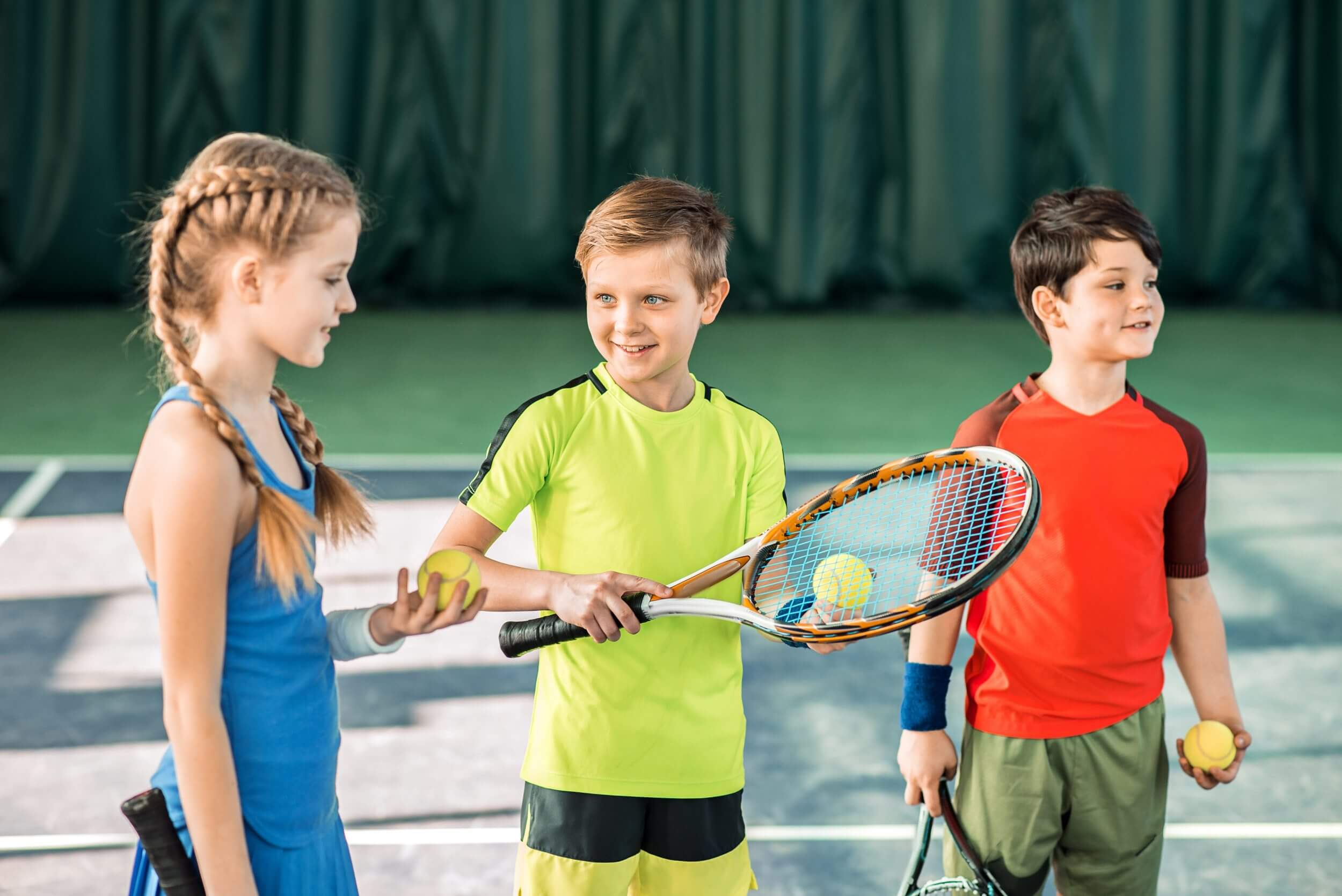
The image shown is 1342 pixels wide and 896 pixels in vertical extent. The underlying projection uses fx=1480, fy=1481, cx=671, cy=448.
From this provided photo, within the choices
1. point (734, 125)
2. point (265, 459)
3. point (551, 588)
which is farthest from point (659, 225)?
point (734, 125)

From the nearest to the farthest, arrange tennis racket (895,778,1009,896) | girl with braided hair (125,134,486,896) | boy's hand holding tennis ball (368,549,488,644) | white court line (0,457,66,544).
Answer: girl with braided hair (125,134,486,896) → boy's hand holding tennis ball (368,549,488,644) → tennis racket (895,778,1009,896) → white court line (0,457,66,544)

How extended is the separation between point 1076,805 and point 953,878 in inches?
6.7

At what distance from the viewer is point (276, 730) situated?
1305 millimetres

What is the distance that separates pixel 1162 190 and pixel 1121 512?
22.9 ft

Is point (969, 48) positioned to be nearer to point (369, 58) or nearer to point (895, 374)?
point (895, 374)

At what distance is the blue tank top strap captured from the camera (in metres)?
1.25

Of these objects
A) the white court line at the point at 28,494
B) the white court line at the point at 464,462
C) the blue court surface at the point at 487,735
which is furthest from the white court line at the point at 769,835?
the white court line at the point at 464,462

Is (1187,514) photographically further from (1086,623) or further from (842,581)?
(842,581)

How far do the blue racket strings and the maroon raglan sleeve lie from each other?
21cm

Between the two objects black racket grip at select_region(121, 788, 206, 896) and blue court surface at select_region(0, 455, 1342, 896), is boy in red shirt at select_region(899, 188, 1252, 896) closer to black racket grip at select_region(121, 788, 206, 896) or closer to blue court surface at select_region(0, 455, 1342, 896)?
blue court surface at select_region(0, 455, 1342, 896)

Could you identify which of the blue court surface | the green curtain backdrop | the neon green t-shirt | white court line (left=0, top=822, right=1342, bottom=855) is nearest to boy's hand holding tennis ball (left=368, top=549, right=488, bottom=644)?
the neon green t-shirt

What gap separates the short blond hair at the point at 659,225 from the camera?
1578 mm

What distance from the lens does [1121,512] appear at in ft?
5.64

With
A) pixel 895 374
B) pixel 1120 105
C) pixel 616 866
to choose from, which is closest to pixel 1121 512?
pixel 616 866
